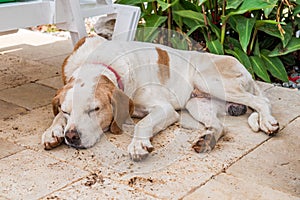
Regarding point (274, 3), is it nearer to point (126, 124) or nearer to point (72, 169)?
point (126, 124)

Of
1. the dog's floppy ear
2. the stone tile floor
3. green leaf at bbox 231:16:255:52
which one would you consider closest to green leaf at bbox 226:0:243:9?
green leaf at bbox 231:16:255:52

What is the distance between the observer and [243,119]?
3.09 metres

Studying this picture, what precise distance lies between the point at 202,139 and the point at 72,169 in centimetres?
71

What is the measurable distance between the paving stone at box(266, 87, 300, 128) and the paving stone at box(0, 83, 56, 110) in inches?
59.9

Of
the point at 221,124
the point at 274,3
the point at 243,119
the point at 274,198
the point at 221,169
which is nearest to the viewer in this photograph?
the point at 274,198

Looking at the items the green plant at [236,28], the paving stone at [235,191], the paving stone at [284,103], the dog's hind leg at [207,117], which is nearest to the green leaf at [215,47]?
the green plant at [236,28]

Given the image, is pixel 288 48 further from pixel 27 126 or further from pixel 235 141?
pixel 27 126

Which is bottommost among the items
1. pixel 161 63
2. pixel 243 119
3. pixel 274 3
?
pixel 243 119

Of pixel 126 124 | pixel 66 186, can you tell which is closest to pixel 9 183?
pixel 66 186

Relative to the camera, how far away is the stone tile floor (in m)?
2.23

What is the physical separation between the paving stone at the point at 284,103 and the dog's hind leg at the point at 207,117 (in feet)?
1.19

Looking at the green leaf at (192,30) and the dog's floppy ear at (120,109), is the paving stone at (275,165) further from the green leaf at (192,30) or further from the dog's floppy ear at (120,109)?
the green leaf at (192,30)

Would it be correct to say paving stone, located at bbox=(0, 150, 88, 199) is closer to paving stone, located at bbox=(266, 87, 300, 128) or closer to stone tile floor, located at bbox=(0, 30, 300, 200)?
stone tile floor, located at bbox=(0, 30, 300, 200)

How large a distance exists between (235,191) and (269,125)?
2.45 ft
